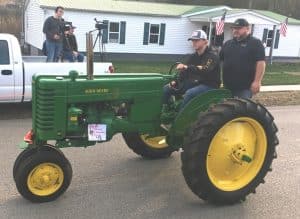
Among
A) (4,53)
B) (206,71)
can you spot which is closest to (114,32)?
(4,53)

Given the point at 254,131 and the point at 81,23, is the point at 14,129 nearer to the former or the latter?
the point at 254,131

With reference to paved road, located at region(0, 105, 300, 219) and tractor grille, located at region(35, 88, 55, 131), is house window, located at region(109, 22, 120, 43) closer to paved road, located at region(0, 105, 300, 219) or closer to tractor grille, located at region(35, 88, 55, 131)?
paved road, located at region(0, 105, 300, 219)

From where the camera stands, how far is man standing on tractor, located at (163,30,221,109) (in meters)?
5.54

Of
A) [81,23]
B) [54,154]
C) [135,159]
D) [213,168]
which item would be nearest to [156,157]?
[135,159]

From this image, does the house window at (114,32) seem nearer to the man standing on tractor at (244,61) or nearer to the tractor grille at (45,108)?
the man standing on tractor at (244,61)

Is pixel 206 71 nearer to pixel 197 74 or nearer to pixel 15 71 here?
pixel 197 74

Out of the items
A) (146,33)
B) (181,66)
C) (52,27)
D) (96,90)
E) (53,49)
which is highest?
(181,66)

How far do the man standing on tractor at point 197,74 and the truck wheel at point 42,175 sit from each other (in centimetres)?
150

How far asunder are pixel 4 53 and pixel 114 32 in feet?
56.8

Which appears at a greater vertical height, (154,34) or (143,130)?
(143,130)

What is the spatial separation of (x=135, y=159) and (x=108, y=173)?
2.27ft

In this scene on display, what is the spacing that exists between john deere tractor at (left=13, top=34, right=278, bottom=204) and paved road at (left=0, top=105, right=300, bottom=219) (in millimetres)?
178

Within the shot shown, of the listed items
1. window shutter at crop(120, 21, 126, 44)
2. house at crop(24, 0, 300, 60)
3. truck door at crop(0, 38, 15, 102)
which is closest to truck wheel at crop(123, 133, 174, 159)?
truck door at crop(0, 38, 15, 102)

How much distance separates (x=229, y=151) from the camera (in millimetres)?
5082
